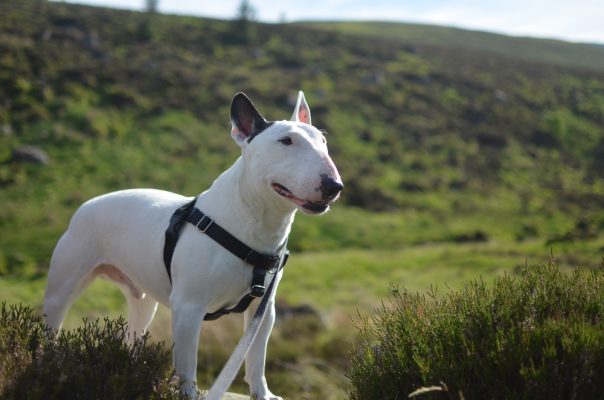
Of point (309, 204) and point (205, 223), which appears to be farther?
point (205, 223)

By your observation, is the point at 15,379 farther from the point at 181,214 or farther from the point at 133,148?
the point at 133,148

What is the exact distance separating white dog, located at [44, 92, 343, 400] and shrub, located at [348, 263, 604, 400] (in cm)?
98

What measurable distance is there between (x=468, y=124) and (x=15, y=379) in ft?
162

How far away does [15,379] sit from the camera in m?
3.59

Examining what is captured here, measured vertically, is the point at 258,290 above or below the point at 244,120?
below

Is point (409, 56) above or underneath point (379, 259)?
above

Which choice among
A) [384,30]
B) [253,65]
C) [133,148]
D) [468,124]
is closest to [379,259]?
[133,148]

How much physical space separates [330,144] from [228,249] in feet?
122

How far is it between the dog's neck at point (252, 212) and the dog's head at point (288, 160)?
0.22ft

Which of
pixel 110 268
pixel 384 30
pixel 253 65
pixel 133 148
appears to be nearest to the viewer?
pixel 110 268

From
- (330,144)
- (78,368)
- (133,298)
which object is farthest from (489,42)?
(78,368)

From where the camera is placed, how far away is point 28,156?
95.5ft

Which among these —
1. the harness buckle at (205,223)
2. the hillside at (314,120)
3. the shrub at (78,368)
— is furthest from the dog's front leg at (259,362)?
the hillside at (314,120)

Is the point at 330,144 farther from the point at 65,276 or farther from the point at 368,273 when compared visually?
the point at 65,276
